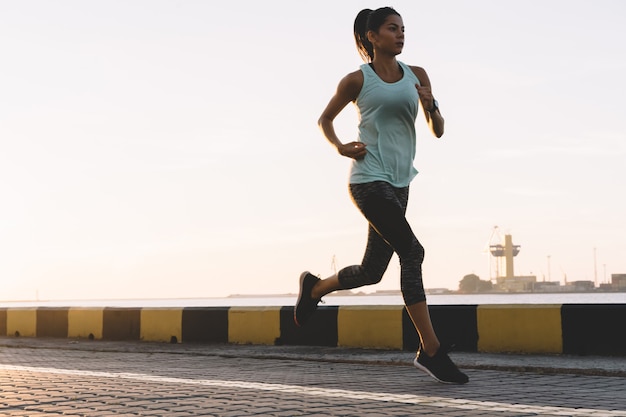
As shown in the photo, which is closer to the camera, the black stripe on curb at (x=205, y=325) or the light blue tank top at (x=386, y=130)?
the light blue tank top at (x=386, y=130)

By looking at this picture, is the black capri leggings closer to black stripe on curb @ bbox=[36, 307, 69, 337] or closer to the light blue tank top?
the light blue tank top

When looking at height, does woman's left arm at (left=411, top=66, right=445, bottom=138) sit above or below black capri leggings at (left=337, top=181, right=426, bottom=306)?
above

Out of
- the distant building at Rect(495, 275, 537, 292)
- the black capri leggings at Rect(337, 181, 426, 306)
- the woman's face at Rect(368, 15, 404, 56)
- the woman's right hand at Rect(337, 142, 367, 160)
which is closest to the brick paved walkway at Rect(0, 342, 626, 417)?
the black capri leggings at Rect(337, 181, 426, 306)

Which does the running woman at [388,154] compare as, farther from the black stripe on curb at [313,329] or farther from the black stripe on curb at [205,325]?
the black stripe on curb at [205,325]

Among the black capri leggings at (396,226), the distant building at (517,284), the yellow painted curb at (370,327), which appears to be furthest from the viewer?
the distant building at (517,284)

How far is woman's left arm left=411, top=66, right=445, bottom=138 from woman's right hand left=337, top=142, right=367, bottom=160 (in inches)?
18.8

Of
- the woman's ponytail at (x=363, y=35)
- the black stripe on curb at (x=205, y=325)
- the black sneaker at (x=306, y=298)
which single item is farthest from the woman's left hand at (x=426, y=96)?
the black stripe on curb at (x=205, y=325)

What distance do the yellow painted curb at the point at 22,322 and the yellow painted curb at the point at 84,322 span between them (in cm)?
69

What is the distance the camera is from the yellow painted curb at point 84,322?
1046cm

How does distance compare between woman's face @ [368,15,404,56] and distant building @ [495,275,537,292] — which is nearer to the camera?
woman's face @ [368,15,404,56]

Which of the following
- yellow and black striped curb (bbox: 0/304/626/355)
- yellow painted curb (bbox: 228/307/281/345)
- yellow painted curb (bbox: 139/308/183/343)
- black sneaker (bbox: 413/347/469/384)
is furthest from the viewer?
yellow painted curb (bbox: 139/308/183/343)

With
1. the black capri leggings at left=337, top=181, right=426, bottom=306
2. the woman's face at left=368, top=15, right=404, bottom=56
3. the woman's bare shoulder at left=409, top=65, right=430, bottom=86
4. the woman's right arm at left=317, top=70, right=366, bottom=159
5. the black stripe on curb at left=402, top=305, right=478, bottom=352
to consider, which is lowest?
the black stripe on curb at left=402, top=305, right=478, bottom=352

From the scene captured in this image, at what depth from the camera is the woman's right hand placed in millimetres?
5160

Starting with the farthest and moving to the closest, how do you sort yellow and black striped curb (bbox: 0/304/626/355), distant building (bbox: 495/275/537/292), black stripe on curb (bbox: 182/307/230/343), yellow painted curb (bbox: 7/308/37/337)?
distant building (bbox: 495/275/537/292) < yellow painted curb (bbox: 7/308/37/337) < black stripe on curb (bbox: 182/307/230/343) < yellow and black striped curb (bbox: 0/304/626/355)
